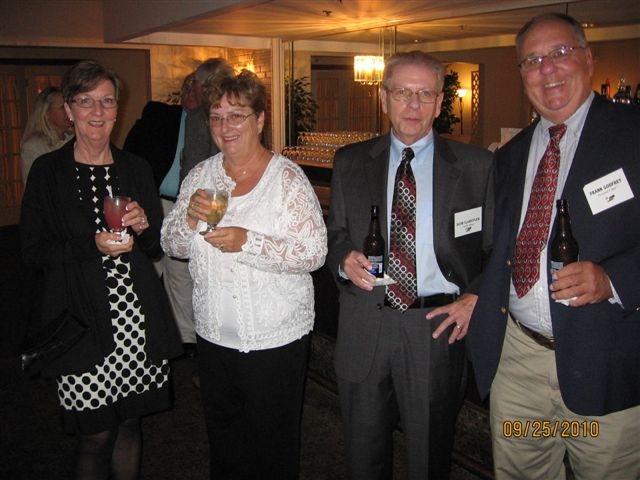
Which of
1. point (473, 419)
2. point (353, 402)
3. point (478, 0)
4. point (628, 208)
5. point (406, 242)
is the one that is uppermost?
point (478, 0)

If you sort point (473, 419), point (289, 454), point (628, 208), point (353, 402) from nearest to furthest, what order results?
point (628, 208), point (353, 402), point (289, 454), point (473, 419)

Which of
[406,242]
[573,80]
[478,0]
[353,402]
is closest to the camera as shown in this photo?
[573,80]

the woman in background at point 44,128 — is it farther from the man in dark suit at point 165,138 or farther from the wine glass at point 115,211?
the wine glass at point 115,211

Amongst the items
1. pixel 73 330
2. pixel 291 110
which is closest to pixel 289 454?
pixel 73 330

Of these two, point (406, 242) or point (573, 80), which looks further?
point (406, 242)

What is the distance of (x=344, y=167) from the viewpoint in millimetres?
2213

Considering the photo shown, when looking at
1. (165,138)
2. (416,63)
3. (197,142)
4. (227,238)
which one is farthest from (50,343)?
(165,138)

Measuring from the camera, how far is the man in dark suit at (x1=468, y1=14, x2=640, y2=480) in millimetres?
1701

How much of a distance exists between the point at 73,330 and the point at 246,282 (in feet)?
2.09

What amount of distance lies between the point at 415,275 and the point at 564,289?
544 millimetres

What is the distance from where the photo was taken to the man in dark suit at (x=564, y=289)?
170 cm

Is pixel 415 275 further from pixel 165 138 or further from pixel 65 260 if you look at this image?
pixel 165 138

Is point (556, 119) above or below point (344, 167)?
above

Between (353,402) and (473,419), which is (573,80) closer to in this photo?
(353,402)
